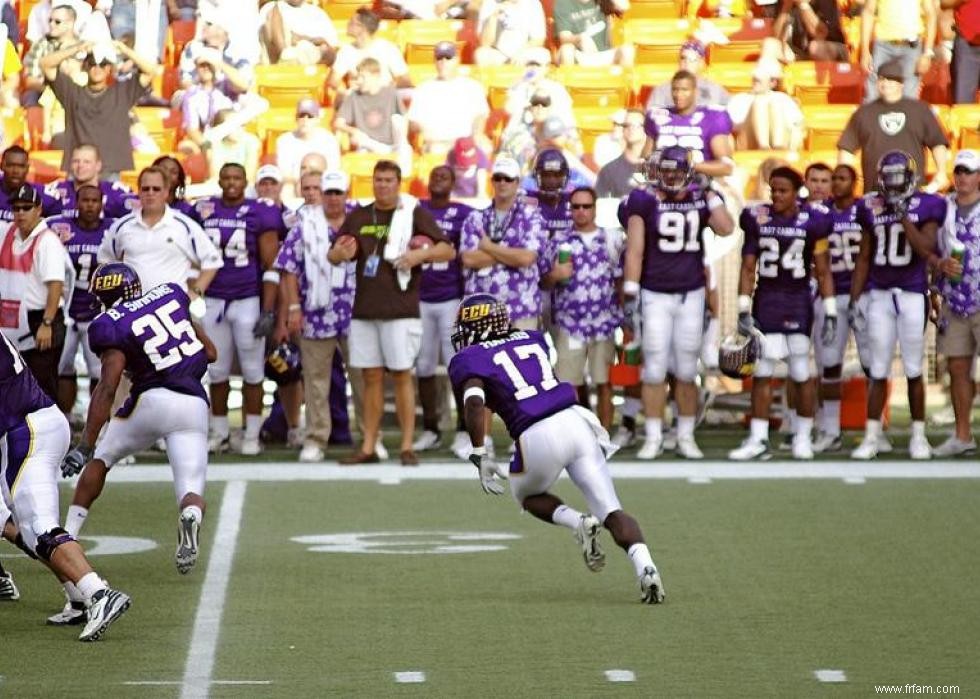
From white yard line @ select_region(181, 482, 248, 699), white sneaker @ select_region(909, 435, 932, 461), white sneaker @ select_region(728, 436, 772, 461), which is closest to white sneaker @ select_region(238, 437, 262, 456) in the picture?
white yard line @ select_region(181, 482, 248, 699)

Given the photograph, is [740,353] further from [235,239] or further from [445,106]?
[445,106]

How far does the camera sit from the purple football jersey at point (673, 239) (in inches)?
503

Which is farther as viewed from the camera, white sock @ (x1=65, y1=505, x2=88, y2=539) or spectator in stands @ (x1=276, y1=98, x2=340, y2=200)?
spectator in stands @ (x1=276, y1=98, x2=340, y2=200)

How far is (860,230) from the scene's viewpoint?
42.9ft

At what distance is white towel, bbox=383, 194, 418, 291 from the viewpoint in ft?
41.0

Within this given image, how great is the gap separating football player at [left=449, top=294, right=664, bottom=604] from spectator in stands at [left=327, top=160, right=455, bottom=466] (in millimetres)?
3991

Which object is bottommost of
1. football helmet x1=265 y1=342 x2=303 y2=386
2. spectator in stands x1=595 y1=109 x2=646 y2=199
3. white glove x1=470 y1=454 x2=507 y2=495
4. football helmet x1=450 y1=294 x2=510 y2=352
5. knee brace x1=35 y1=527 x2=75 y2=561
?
football helmet x1=265 y1=342 x2=303 y2=386

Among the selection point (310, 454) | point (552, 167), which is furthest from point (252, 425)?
point (552, 167)

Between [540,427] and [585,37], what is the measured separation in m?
10.6

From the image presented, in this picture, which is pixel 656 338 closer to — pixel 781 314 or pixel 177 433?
pixel 781 314

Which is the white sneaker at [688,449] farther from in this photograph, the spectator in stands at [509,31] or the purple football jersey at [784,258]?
the spectator in stands at [509,31]

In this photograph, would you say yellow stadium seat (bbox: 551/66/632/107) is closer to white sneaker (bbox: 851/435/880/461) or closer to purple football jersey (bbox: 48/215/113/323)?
white sneaker (bbox: 851/435/880/461)
